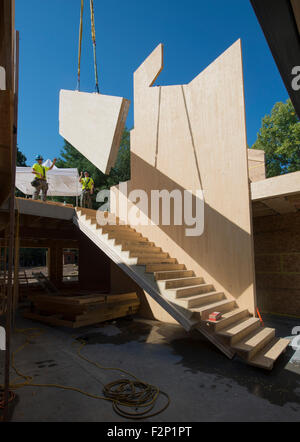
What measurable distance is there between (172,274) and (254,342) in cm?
242

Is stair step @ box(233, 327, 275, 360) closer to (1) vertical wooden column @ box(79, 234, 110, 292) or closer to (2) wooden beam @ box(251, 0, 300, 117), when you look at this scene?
(2) wooden beam @ box(251, 0, 300, 117)

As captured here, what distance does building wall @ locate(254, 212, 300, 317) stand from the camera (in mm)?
8547

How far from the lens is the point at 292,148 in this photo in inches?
1043

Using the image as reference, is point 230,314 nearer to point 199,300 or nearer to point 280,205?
point 199,300

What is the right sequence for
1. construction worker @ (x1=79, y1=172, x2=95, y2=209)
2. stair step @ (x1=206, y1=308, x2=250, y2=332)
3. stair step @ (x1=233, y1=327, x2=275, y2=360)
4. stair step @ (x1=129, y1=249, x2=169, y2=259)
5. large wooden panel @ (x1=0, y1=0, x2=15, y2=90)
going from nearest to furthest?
large wooden panel @ (x1=0, y1=0, x2=15, y2=90) → stair step @ (x1=233, y1=327, x2=275, y2=360) → stair step @ (x1=206, y1=308, x2=250, y2=332) → stair step @ (x1=129, y1=249, x2=169, y2=259) → construction worker @ (x1=79, y1=172, x2=95, y2=209)

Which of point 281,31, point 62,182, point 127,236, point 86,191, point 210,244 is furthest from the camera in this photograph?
point 62,182

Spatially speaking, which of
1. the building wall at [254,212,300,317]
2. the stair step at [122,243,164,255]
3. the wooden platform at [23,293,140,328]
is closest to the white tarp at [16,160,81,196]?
the wooden platform at [23,293,140,328]

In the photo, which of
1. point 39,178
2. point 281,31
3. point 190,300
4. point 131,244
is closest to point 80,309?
point 131,244

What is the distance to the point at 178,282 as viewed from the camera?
20.9 feet

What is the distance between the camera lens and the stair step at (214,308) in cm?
527

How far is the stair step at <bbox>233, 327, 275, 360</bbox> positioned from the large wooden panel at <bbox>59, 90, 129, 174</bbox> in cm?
589
